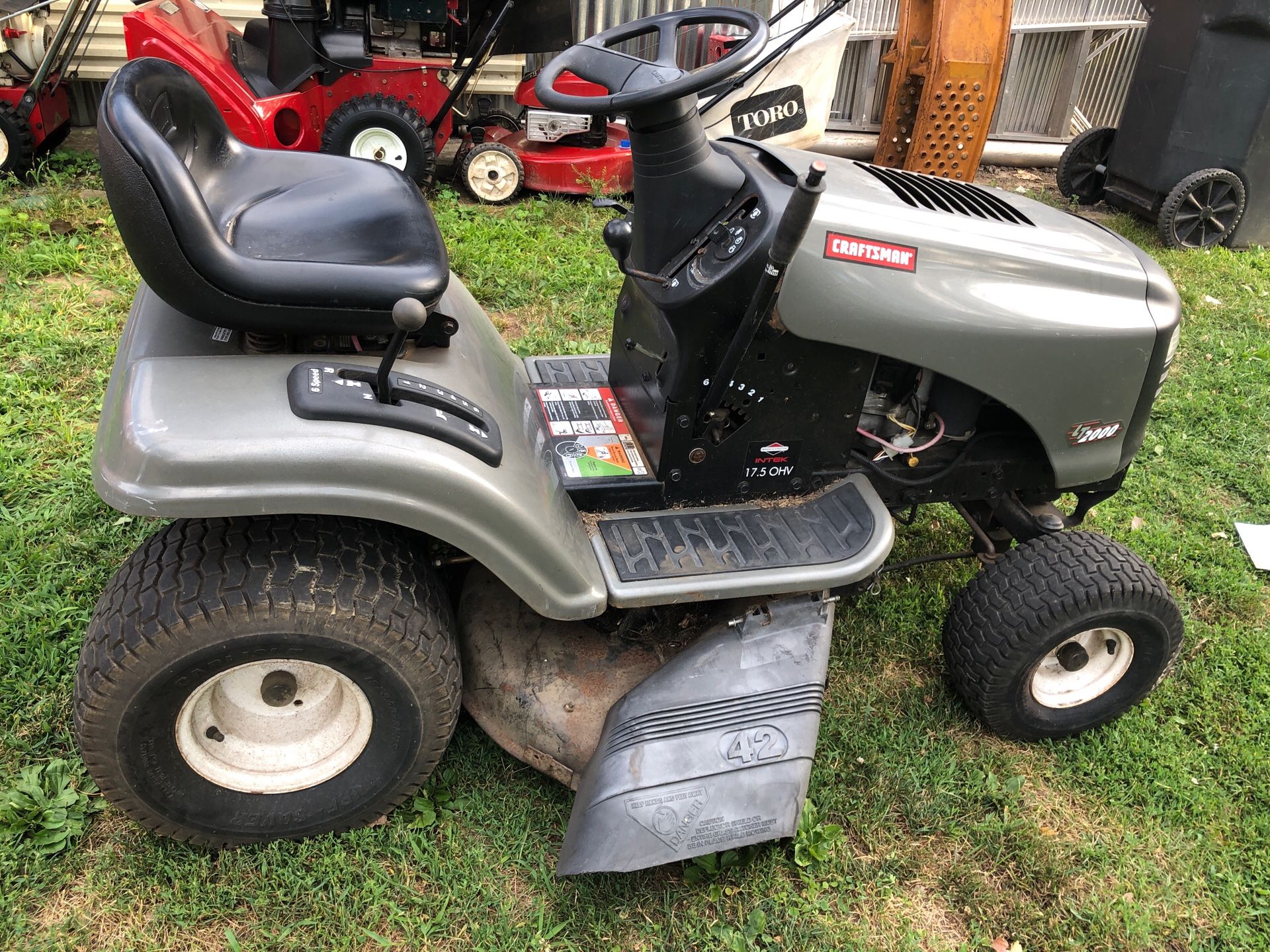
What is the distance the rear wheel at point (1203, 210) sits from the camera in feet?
18.9

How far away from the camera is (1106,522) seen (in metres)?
3.58

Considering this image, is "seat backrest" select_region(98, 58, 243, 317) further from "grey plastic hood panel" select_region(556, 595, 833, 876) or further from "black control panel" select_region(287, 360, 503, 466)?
"grey plastic hood panel" select_region(556, 595, 833, 876)

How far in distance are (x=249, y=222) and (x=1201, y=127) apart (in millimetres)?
5701

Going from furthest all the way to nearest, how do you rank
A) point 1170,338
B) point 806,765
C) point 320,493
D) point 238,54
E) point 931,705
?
point 238,54
point 931,705
point 1170,338
point 806,765
point 320,493

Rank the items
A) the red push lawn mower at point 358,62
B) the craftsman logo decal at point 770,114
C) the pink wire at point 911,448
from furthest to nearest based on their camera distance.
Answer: the craftsman logo decal at point 770,114 < the red push lawn mower at point 358,62 < the pink wire at point 911,448

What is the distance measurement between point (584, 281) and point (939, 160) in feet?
7.65

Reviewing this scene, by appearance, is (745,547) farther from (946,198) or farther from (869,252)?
(946,198)

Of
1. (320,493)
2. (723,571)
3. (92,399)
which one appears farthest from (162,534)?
(92,399)

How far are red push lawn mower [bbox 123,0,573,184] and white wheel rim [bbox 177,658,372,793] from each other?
340cm

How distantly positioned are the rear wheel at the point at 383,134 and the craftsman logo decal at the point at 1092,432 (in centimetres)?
363

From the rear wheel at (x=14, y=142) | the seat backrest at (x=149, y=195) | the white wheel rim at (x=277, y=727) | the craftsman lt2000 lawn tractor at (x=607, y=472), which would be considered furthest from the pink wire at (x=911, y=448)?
the rear wheel at (x=14, y=142)

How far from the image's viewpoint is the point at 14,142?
5016 millimetres

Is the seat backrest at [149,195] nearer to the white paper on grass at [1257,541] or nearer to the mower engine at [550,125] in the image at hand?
the white paper on grass at [1257,541]

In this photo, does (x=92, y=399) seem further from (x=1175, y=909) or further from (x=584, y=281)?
(x=1175, y=909)
